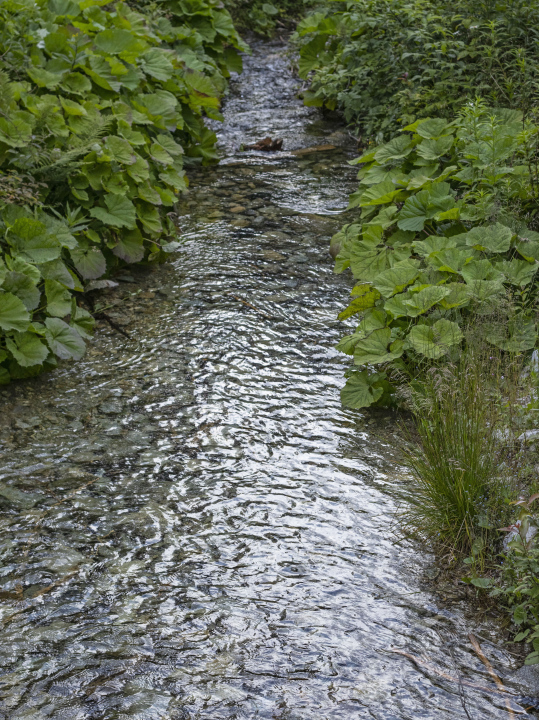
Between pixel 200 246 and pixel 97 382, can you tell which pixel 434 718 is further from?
pixel 200 246

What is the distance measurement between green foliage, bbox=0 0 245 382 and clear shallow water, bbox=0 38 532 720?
281 millimetres

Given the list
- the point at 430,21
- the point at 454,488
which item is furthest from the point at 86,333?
the point at 430,21

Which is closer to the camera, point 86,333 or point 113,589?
point 113,589

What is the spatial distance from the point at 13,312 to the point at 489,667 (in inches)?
110

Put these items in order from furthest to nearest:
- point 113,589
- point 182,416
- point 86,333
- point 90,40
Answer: point 90,40 < point 86,333 < point 182,416 < point 113,589

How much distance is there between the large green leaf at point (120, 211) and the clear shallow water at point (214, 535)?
46 centimetres

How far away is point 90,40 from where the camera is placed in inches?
213

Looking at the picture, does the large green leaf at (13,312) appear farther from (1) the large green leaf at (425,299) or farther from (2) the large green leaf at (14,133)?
(1) the large green leaf at (425,299)

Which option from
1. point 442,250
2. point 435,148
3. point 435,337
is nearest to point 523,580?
point 435,337

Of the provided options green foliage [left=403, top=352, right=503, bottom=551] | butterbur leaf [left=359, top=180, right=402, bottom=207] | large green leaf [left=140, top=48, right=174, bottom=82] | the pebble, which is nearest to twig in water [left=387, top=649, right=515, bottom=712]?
green foliage [left=403, top=352, right=503, bottom=551]

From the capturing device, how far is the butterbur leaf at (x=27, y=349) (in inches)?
143

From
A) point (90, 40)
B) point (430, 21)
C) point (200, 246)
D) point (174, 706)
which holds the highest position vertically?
point (430, 21)

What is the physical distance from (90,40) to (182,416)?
137 inches

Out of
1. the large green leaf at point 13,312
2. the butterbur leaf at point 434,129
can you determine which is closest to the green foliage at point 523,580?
the large green leaf at point 13,312
